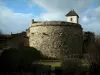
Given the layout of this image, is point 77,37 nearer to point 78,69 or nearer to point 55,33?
point 55,33

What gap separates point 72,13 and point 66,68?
3239cm

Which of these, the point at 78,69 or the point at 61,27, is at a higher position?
the point at 61,27

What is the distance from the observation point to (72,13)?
55.0 meters

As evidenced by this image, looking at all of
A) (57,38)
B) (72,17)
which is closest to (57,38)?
(57,38)

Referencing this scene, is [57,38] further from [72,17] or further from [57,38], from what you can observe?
[72,17]

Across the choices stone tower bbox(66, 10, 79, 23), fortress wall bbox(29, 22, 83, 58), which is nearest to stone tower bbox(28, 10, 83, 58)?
fortress wall bbox(29, 22, 83, 58)

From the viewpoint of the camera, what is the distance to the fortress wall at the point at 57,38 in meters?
39.5

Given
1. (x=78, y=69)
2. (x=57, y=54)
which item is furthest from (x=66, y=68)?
(x=57, y=54)

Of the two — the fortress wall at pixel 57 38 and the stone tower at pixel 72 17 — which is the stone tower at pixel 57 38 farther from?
the stone tower at pixel 72 17

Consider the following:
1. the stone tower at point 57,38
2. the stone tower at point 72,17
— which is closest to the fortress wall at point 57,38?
the stone tower at point 57,38

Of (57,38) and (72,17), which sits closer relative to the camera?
(57,38)

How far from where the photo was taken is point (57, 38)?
1558 inches

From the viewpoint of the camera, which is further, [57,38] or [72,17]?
[72,17]

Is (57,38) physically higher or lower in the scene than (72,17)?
lower
